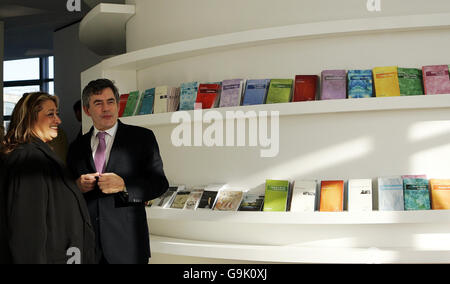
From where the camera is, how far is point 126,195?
2.29 m

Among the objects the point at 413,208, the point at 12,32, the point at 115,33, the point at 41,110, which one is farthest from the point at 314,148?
the point at 12,32

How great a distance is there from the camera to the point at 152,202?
3574 millimetres

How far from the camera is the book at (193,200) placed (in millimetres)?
3260

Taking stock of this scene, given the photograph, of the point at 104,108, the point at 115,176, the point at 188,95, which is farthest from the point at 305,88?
the point at 115,176

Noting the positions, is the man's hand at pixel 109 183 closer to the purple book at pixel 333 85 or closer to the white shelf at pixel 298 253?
the white shelf at pixel 298 253

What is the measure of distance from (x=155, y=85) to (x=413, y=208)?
1.99 meters

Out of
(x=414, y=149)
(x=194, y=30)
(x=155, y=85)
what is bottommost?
(x=414, y=149)

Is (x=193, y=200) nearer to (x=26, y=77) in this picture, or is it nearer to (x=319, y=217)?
(x=319, y=217)

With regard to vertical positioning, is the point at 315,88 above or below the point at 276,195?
above

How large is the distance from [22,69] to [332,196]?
9.74 m

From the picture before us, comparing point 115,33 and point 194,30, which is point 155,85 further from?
point 115,33

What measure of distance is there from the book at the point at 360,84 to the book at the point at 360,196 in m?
0.50

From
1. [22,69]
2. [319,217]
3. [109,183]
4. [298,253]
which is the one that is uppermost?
[22,69]

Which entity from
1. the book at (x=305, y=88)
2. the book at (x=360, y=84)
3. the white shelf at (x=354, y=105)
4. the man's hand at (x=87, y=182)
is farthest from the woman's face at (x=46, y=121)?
the book at (x=360, y=84)
